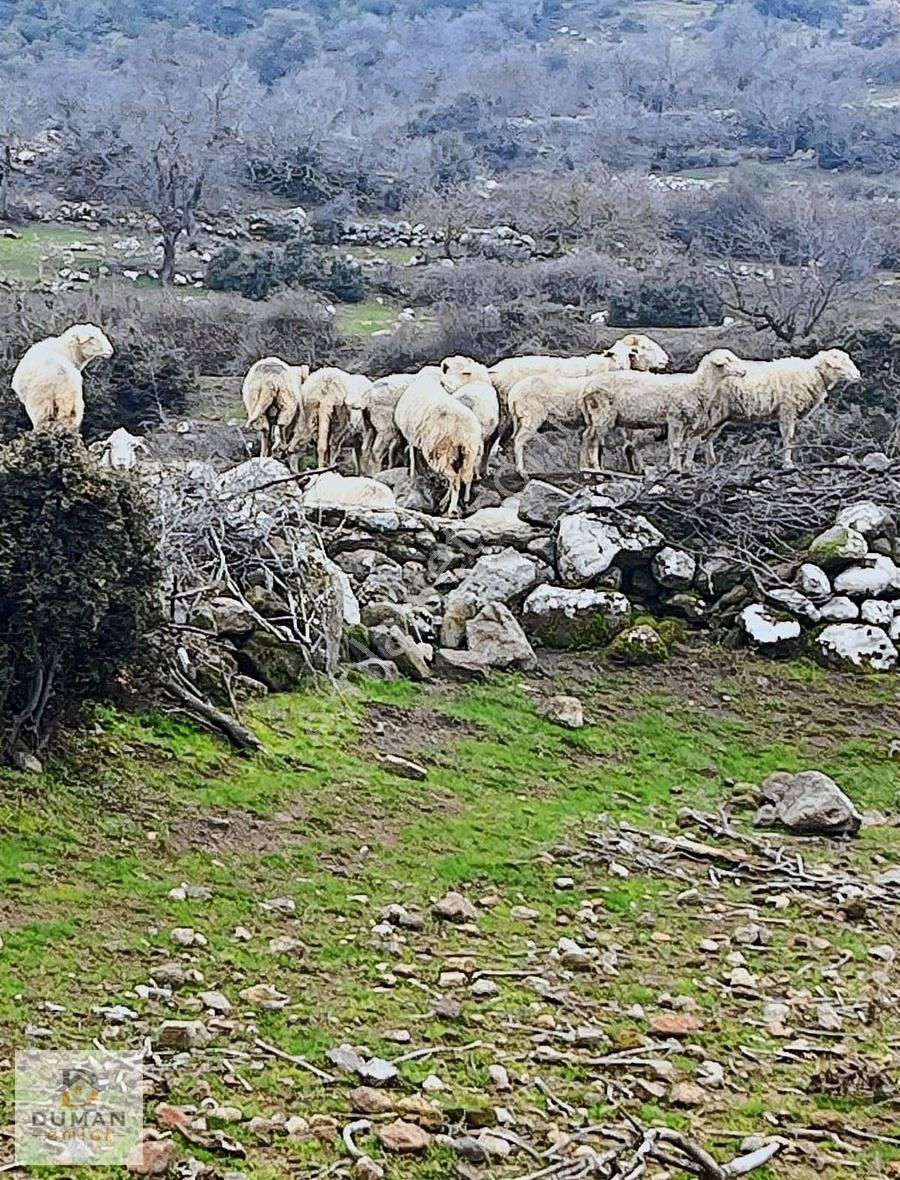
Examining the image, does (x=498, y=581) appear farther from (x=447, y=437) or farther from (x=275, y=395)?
(x=275, y=395)

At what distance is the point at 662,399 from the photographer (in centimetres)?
1416

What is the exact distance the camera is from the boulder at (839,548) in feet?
35.8

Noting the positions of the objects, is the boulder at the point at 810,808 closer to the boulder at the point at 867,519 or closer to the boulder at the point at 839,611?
the boulder at the point at 839,611

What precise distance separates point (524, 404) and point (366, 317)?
54.7ft

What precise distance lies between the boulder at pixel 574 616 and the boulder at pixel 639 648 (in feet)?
0.59

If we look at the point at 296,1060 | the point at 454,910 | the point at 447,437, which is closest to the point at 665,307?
the point at 447,437

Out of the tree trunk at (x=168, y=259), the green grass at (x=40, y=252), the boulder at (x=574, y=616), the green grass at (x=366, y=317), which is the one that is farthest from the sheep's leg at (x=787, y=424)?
the green grass at (x=40, y=252)

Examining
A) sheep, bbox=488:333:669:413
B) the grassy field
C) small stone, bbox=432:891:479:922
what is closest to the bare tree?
sheep, bbox=488:333:669:413

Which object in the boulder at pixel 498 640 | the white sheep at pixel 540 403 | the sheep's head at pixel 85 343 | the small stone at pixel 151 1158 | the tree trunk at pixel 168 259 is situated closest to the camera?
the small stone at pixel 151 1158

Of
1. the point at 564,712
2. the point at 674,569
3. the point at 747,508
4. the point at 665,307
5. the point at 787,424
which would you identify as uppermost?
the point at 787,424

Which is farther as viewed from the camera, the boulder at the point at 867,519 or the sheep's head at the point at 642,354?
the sheep's head at the point at 642,354

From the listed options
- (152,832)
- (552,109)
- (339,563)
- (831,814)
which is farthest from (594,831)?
(552,109)

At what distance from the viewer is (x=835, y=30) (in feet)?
314

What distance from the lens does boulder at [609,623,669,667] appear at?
1031cm
